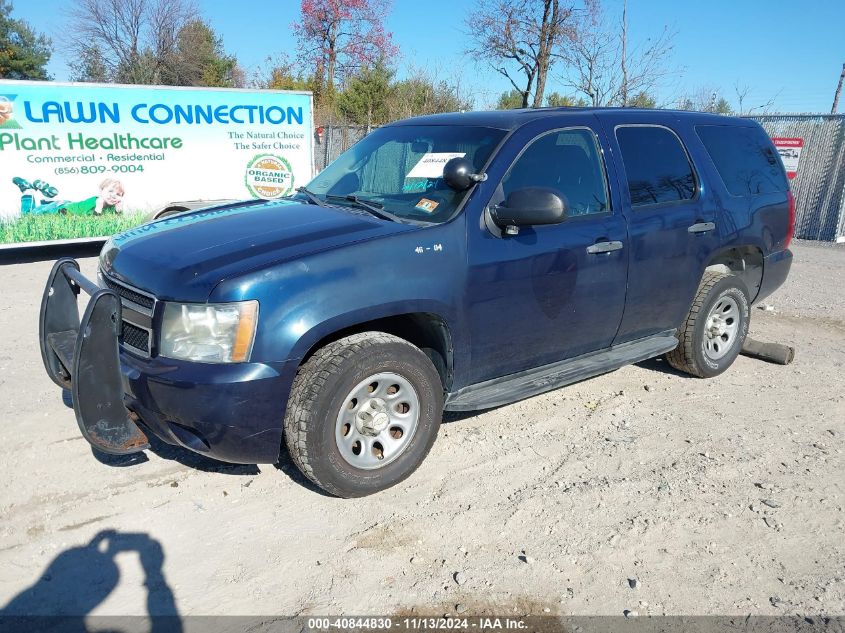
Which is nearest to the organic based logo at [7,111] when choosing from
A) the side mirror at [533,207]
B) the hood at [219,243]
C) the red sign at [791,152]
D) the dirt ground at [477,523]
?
the dirt ground at [477,523]

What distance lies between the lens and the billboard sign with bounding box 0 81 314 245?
365 inches

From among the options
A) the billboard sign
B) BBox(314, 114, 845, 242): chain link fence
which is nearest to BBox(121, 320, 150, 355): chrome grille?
the billboard sign

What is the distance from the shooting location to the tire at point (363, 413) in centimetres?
318

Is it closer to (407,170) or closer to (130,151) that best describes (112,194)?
(130,151)

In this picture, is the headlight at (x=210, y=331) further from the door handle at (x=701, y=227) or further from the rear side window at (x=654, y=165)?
the door handle at (x=701, y=227)

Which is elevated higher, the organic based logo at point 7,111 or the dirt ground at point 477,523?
the organic based logo at point 7,111

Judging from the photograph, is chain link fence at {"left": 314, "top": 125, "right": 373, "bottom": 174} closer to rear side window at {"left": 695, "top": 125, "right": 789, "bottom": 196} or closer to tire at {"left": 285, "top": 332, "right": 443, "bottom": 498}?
rear side window at {"left": 695, "top": 125, "right": 789, "bottom": 196}

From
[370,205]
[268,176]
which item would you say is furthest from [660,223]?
[268,176]

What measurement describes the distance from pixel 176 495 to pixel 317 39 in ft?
109

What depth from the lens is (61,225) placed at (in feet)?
32.0

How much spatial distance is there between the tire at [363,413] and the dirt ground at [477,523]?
0.20 m

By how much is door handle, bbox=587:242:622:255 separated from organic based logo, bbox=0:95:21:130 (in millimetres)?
8605

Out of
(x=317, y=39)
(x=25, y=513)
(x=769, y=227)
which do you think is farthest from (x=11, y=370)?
(x=317, y=39)

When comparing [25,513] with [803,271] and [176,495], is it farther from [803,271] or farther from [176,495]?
[803,271]
